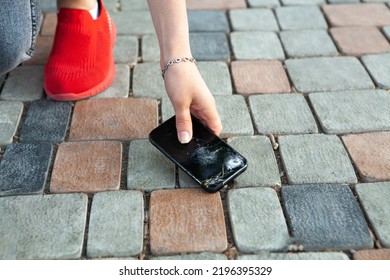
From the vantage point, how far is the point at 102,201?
4.19 feet

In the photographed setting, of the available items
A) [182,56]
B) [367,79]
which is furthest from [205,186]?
[367,79]

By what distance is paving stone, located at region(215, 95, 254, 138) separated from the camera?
4.95ft

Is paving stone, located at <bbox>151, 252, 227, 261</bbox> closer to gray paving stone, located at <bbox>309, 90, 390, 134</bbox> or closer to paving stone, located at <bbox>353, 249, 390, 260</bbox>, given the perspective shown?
paving stone, located at <bbox>353, 249, 390, 260</bbox>

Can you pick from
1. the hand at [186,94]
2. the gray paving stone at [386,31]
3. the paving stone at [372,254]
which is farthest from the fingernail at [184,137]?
the gray paving stone at [386,31]

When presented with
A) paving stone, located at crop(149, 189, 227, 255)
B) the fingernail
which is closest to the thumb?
the fingernail

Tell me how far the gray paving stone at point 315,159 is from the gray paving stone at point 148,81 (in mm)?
478

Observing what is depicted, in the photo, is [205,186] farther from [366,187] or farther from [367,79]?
[367,79]

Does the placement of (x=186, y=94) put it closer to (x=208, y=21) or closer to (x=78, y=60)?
(x=78, y=60)

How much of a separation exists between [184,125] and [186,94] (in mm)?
90

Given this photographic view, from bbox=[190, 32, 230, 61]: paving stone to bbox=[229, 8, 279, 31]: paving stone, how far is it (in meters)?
0.11

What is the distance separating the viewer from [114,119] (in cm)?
155

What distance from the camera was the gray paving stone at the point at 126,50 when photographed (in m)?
1.84

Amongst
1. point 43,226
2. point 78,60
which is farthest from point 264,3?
Result: point 43,226
